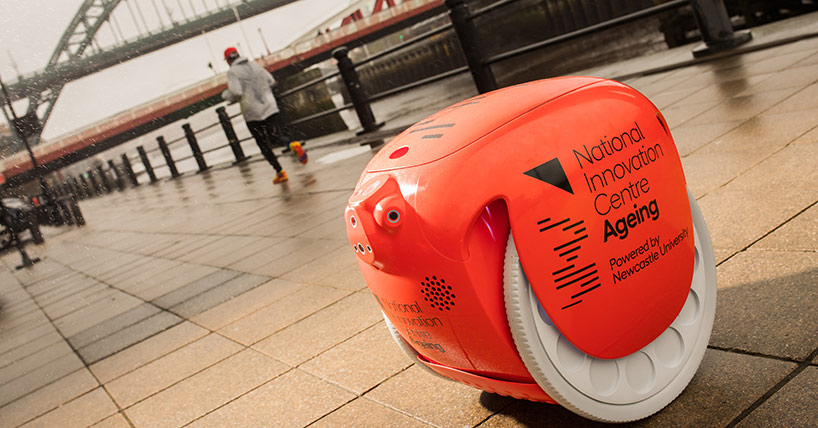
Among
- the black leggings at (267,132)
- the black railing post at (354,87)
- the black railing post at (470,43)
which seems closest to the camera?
the black railing post at (470,43)

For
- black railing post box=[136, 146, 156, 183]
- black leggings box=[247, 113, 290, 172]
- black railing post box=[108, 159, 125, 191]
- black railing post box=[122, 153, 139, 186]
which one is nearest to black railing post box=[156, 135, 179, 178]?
black railing post box=[136, 146, 156, 183]

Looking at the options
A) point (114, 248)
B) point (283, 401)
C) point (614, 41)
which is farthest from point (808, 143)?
point (614, 41)

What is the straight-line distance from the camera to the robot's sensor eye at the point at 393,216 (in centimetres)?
130

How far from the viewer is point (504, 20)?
3077 cm

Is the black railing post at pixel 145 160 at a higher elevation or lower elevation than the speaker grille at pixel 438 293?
higher

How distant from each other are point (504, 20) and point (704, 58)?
85.4 ft

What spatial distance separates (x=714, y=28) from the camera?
19.6 ft

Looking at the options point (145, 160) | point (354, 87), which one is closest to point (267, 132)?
point (354, 87)

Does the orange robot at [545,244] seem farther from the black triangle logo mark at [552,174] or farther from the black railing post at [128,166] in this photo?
the black railing post at [128,166]

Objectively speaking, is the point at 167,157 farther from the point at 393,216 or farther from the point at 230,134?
the point at 393,216

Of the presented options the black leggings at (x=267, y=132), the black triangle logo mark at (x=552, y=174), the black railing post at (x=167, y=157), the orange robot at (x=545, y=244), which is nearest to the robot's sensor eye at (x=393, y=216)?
the orange robot at (x=545, y=244)

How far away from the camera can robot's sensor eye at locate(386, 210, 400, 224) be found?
130 centimetres

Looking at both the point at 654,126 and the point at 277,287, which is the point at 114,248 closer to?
the point at 277,287

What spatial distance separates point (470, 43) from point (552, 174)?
5.88 metres
